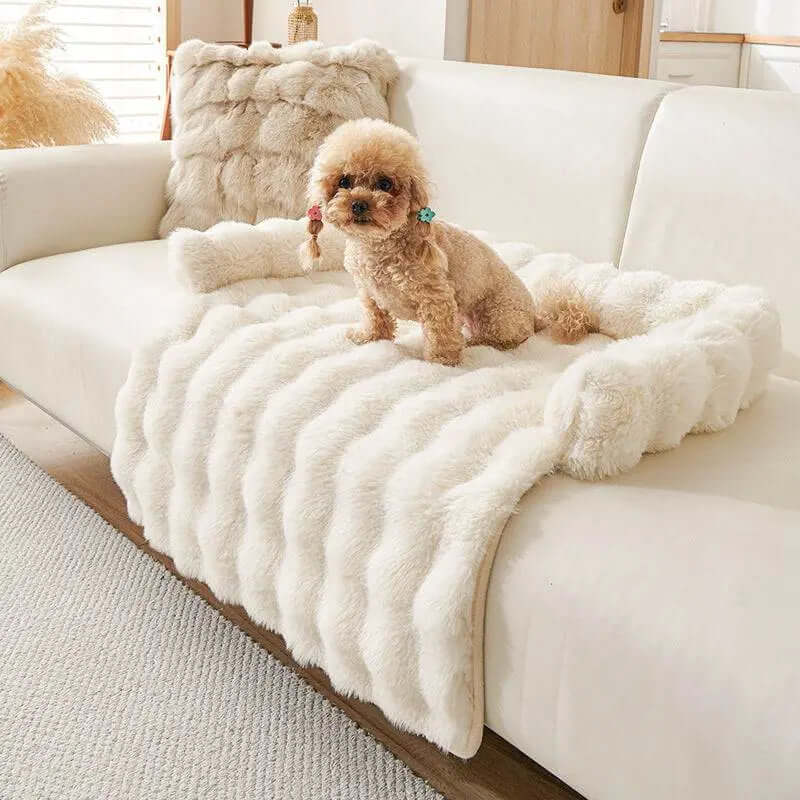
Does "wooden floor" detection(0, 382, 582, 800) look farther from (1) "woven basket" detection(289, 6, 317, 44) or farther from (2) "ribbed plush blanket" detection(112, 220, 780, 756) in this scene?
(1) "woven basket" detection(289, 6, 317, 44)

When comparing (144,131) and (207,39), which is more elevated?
(207,39)

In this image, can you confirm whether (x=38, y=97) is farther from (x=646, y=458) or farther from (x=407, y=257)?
(x=646, y=458)

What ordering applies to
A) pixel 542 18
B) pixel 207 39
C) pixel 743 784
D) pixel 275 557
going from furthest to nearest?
pixel 207 39
pixel 542 18
pixel 275 557
pixel 743 784

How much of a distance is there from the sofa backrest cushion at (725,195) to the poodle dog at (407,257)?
0.27 meters

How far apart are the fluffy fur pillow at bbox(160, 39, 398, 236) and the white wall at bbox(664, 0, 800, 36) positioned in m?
2.73

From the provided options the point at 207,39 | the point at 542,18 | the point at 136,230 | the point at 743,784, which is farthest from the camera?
the point at 207,39

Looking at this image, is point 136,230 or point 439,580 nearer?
point 439,580

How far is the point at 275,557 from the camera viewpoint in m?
1.35

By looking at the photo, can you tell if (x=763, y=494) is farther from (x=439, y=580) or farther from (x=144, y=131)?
(x=144, y=131)

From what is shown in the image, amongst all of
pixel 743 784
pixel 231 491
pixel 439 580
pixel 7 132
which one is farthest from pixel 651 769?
pixel 7 132

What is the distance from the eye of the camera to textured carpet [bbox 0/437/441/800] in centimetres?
130

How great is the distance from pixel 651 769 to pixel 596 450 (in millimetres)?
339

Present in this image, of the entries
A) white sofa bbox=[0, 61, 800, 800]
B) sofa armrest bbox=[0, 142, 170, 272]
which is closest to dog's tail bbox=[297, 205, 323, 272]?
white sofa bbox=[0, 61, 800, 800]

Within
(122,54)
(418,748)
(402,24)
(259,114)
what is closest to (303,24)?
(402,24)
